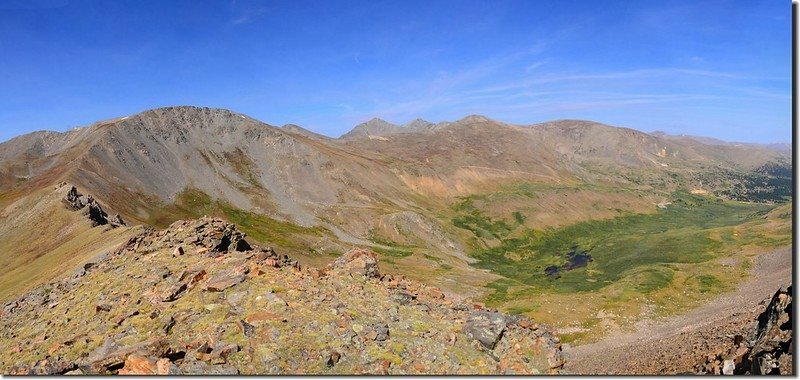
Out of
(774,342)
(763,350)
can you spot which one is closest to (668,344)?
(774,342)

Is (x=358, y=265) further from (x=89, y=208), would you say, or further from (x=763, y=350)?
(x=89, y=208)

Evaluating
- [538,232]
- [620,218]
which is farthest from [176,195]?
[620,218]

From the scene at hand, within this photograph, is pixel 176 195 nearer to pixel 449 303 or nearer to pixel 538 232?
pixel 538 232

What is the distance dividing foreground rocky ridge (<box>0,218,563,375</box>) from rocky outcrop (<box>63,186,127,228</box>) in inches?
2217

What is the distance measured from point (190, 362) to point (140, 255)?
60.6 feet

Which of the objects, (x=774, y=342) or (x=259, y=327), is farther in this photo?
(x=259, y=327)

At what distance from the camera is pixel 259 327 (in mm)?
21453

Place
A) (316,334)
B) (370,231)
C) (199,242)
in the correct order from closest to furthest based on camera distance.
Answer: (316,334) → (199,242) → (370,231)

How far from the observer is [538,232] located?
175250 millimetres

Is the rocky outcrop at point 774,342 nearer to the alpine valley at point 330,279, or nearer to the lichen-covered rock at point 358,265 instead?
the alpine valley at point 330,279

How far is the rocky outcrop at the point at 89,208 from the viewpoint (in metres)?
81.6

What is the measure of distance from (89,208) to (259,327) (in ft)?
263

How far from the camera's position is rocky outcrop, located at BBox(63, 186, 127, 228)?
81625 mm

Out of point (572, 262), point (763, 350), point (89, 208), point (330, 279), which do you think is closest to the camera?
point (763, 350)
